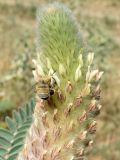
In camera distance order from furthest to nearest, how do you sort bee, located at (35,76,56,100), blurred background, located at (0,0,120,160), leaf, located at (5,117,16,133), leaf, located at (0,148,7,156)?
1. blurred background, located at (0,0,120,160)
2. leaf, located at (5,117,16,133)
3. leaf, located at (0,148,7,156)
4. bee, located at (35,76,56,100)

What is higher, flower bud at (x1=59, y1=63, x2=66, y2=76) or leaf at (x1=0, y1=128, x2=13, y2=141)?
leaf at (x1=0, y1=128, x2=13, y2=141)

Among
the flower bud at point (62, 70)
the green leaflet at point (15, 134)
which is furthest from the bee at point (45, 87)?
the green leaflet at point (15, 134)

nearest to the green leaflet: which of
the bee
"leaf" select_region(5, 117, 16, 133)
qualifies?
"leaf" select_region(5, 117, 16, 133)

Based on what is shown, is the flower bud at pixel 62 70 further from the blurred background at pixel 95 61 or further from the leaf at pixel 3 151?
the blurred background at pixel 95 61

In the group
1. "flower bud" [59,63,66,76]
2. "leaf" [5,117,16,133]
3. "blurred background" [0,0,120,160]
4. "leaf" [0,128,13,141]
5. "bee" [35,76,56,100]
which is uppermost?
"blurred background" [0,0,120,160]

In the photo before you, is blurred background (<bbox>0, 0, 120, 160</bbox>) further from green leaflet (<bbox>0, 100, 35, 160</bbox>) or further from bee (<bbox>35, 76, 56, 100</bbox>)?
bee (<bbox>35, 76, 56, 100</bbox>)

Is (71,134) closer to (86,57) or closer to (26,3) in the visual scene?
(86,57)

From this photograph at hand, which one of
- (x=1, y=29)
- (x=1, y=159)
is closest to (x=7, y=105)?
(x=1, y=159)
